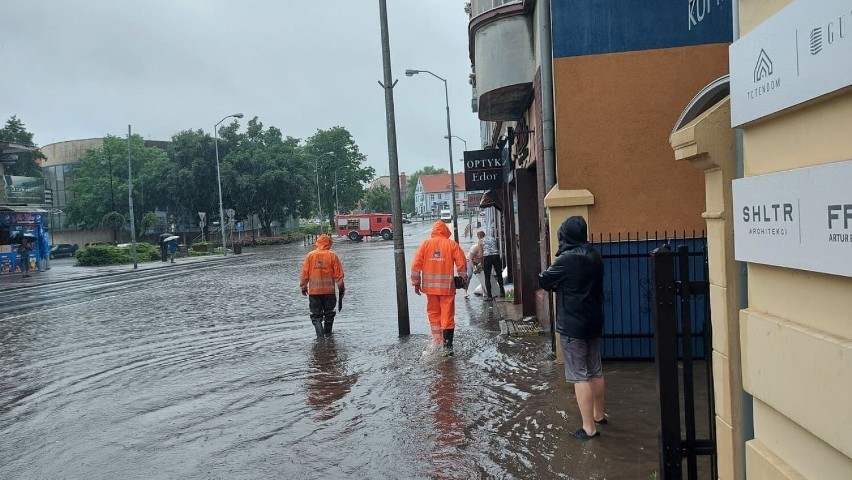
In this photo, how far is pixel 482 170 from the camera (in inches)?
609

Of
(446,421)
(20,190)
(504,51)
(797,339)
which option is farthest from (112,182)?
(797,339)

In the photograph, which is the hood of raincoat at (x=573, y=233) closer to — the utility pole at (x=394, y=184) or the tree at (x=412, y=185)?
the utility pole at (x=394, y=184)

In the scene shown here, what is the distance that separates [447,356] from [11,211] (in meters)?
29.4

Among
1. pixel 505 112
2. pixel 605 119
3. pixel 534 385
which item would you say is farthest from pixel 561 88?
pixel 505 112

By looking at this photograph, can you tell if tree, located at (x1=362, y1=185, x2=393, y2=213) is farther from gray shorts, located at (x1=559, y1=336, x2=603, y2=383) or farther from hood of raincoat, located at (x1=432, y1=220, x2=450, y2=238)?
gray shorts, located at (x1=559, y1=336, x2=603, y2=383)

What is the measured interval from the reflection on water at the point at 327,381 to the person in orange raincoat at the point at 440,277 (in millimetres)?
1391

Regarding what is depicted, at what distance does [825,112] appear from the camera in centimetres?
245

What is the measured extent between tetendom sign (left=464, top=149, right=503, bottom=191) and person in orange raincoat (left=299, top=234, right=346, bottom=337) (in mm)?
5336

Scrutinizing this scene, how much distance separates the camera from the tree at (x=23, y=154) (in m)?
71.6

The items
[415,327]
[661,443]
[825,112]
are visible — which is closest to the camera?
[825,112]

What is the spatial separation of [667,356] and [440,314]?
5.52m

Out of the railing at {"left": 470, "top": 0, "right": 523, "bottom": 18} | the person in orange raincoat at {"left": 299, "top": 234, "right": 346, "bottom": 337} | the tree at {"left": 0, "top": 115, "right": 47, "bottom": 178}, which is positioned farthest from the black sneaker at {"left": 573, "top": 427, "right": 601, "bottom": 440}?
the tree at {"left": 0, "top": 115, "right": 47, "bottom": 178}

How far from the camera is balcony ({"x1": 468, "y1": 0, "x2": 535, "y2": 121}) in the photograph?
10.2 meters

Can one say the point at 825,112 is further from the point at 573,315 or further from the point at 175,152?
the point at 175,152
